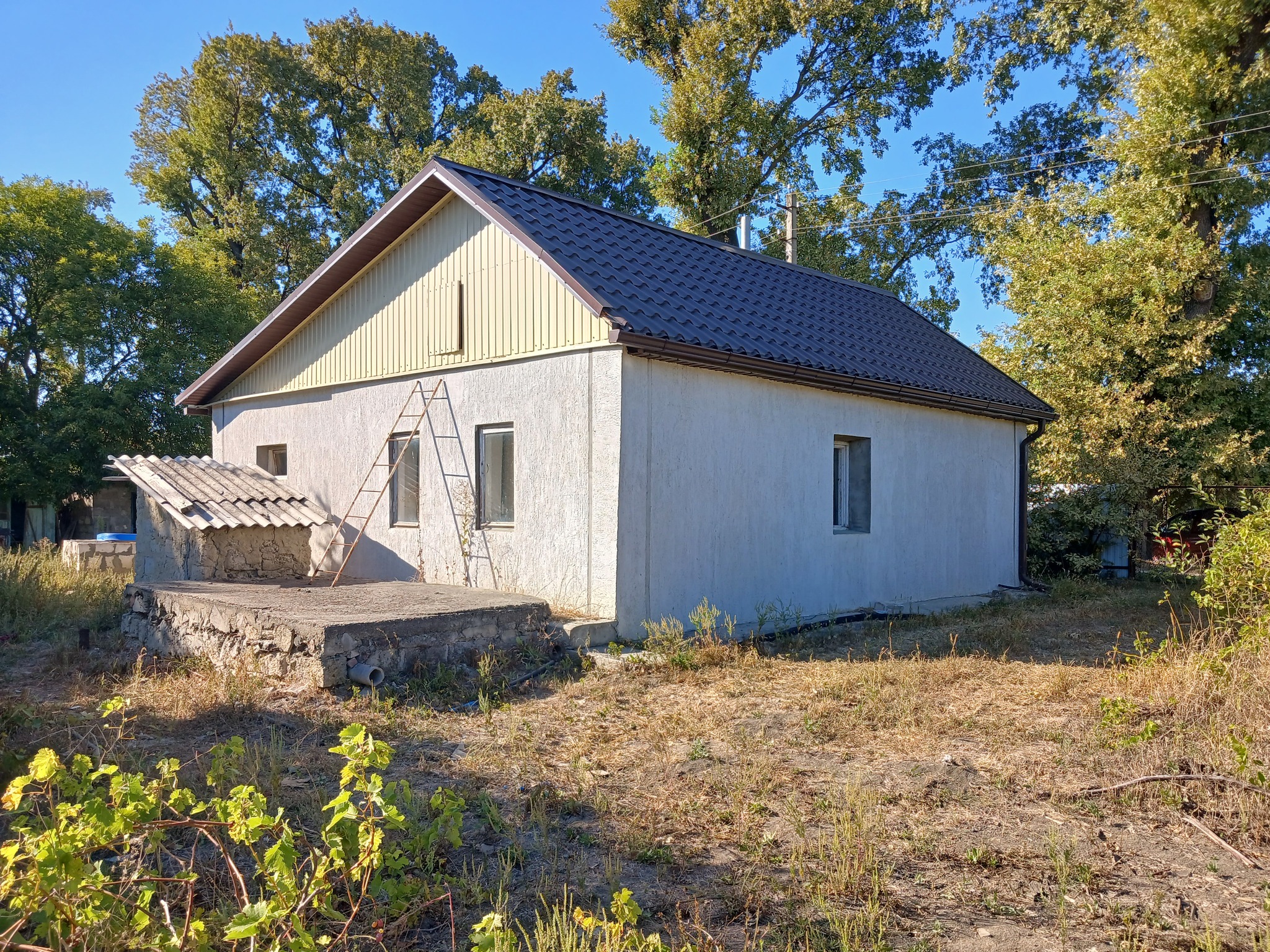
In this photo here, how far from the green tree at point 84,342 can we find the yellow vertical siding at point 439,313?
34.7 ft

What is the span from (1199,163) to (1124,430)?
5484 millimetres

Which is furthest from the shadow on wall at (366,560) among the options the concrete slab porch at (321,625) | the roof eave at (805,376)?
the roof eave at (805,376)

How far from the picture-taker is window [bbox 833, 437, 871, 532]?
1165cm

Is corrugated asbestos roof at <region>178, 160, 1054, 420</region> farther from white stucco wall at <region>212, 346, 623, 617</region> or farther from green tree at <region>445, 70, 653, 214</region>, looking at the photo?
green tree at <region>445, 70, 653, 214</region>

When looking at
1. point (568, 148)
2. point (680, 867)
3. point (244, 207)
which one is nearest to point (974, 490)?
point (680, 867)

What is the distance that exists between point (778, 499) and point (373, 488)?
5.39 metres

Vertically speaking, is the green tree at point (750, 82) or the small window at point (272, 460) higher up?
the green tree at point (750, 82)

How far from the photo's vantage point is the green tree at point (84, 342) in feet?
68.6

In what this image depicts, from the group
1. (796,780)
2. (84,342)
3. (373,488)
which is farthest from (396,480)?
(84,342)

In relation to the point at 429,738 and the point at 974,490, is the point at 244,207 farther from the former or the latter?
the point at 429,738

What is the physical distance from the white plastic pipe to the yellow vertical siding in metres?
3.78

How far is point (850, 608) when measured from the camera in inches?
452

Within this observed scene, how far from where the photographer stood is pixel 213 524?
10.7m

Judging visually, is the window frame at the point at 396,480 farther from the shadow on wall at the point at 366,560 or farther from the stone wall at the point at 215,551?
the stone wall at the point at 215,551
